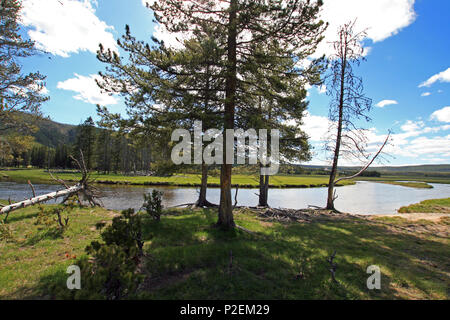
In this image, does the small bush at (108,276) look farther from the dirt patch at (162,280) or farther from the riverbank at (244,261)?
the dirt patch at (162,280)

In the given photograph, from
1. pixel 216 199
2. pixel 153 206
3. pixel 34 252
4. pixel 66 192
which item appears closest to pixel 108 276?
pixel 34 252

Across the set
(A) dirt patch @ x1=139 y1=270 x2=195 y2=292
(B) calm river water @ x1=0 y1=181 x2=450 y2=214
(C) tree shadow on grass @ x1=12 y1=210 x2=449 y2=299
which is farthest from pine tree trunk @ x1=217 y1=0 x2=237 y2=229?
(B) calm river water @ x1=0 y1=181 x2=450 y2=214

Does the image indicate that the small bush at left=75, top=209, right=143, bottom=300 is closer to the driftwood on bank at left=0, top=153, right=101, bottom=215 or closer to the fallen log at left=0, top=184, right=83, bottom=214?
the fallen log at left=0, top=184, right=83, bottom=214

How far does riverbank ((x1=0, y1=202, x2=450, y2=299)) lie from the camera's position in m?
4.61

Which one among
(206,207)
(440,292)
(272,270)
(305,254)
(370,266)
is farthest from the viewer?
(206,207)

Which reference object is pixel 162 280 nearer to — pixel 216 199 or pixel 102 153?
pixel 216 199

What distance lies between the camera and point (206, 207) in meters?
15.3

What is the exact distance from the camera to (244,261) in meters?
5.93

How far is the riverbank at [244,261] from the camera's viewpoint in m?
4.61
